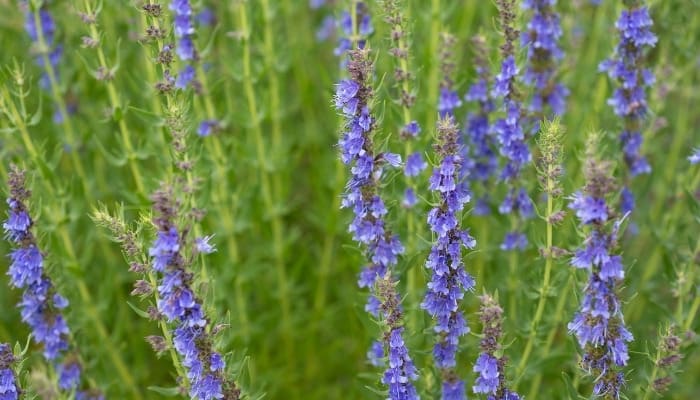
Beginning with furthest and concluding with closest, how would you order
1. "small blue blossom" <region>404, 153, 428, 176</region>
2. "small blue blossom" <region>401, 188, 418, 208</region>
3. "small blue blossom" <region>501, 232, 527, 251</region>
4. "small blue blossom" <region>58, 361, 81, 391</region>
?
1. "small blue blossom" <region>501, 232, 527, 251</region>
2. "small blue blossom" <region>58, 361, 81, 391</region>
3. "small blue blossom" <region>401, 188, 418, 208</region>
4. "small blue blossom" <region>404, 153, 428, 176</region>

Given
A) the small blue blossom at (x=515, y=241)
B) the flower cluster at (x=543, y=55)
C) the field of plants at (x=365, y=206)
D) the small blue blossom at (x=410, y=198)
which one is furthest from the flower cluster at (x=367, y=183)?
the flower cluster at (x=543, y=55)

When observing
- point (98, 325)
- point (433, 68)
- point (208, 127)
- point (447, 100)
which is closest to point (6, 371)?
point (98, 325)

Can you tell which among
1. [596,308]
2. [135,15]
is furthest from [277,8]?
[596,308]

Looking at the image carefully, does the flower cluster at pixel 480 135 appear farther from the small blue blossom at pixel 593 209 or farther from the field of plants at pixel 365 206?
the small blue blossom at pixel 593 209

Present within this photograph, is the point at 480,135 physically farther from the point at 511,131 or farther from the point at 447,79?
the point at 511,131

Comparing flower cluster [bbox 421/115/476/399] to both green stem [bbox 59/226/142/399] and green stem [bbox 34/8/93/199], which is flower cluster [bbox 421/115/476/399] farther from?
green stem [bbox 34/8/93/199]

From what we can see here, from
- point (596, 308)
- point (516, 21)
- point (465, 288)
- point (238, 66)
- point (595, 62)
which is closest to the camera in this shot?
point (596, 308)

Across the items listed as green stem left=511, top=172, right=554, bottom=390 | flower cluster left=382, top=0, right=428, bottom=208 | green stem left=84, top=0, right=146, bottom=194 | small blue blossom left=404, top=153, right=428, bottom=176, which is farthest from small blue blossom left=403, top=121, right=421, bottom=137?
green stem left=84, top=0, right=146, bottom=194

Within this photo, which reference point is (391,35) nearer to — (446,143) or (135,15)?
(446,143)

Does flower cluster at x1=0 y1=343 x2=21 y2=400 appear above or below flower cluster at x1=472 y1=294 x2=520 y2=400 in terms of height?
below
